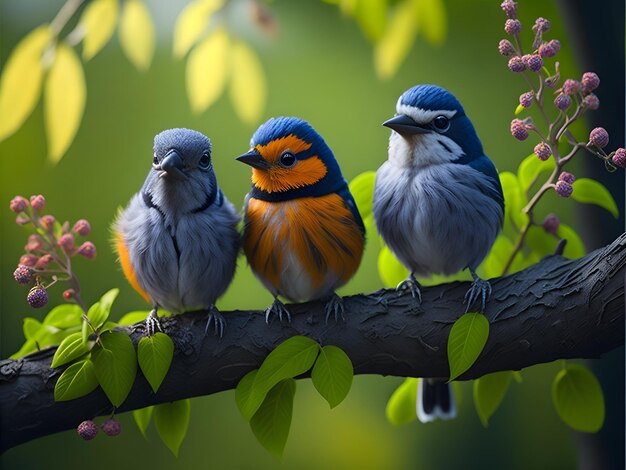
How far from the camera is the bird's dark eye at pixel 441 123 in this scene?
3.42 feet

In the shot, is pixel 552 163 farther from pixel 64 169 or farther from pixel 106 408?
pixel 64 169

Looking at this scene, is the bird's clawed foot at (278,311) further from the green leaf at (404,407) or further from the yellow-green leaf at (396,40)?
the yellow-green leaf at (396,40)

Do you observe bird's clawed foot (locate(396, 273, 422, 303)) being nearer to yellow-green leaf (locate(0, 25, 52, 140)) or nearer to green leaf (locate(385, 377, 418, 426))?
green leaf (locate(385, 377, 418, 426))

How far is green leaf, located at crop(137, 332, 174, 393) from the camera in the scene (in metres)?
0.98

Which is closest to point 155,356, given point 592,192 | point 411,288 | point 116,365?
point 116,365

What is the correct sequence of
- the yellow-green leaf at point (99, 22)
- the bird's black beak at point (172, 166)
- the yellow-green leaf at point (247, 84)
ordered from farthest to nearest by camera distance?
1. the yellow-green leaf at point (247, 84)
2. the yellow-green leaf at point (99, 22)
3. the bird's black beak at point (172, 166)

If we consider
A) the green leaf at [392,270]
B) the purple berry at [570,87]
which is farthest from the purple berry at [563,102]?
the green leaf at [392,270]

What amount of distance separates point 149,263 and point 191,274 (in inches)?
2.3

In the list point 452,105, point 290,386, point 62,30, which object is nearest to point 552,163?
point 452,105

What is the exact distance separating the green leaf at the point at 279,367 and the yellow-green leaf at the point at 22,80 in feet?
2.13

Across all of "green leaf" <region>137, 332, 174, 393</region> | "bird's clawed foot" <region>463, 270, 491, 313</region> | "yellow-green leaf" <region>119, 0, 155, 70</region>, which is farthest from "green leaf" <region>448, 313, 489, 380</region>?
"yellow-green leaf" <region>119, 0, 155, 70</region>

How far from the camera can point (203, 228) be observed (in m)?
1.03

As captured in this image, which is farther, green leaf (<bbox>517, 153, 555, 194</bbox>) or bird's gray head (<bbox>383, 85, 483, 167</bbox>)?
green leaf (<bbox>517, 153, 555, 194</bbox>)

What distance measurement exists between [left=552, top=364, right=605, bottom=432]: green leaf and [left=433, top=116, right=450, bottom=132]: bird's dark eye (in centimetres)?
44
